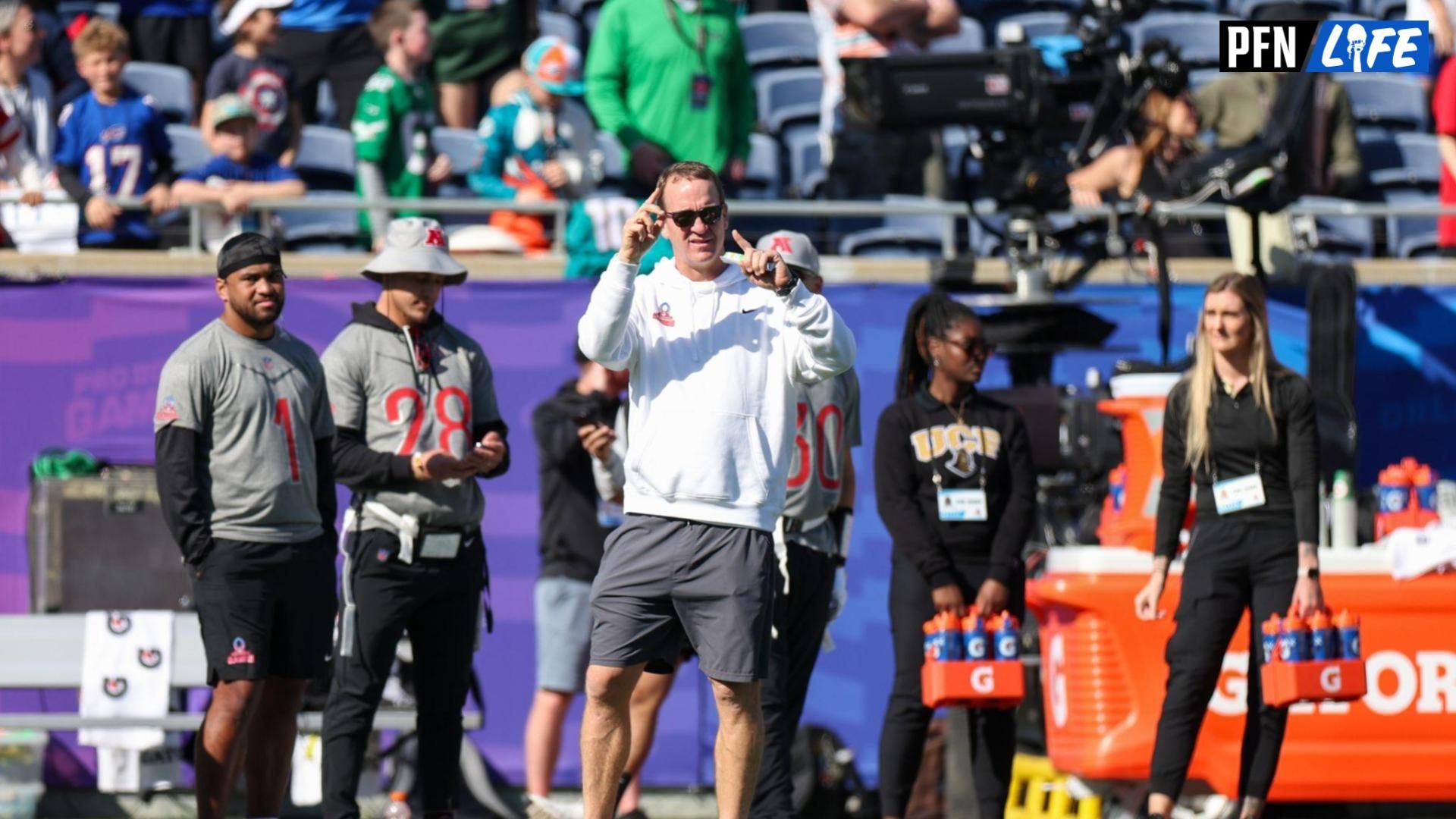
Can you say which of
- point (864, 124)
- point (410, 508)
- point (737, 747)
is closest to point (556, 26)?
point (864, 124)

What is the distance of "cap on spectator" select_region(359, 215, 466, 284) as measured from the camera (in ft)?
22.9

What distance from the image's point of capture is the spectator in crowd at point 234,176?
9562mm

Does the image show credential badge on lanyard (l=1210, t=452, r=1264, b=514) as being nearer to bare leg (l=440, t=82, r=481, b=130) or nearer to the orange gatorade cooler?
the orange gatorade cooler

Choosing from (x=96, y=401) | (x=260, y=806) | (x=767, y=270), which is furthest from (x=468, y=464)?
(x=96, y=401)

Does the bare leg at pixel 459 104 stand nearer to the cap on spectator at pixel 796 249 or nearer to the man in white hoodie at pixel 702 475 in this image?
the cap on spectator at pixel 796 249

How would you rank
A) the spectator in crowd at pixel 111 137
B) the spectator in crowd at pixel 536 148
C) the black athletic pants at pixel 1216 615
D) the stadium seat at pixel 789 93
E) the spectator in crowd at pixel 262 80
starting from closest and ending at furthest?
1. the black athletic pants at pixel 1216 615
2. the spectator in crowd at pixel 111 137
3. the spectator in crowd at pixel 536 148
4. the spectator in crowd at pixel 262 80
5. the stadium seat at pixel 789 93

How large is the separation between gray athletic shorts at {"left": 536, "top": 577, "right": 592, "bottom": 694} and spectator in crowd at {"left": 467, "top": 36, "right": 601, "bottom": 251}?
6.72 ft

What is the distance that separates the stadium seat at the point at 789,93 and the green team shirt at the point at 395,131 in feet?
7.11

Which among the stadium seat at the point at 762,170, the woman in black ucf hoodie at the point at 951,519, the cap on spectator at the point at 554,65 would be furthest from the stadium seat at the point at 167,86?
the woman in black ucf hoodie at the point at 951,519

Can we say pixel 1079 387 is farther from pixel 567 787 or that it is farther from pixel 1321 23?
pixel 567 787

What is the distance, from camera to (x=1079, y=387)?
9.03m

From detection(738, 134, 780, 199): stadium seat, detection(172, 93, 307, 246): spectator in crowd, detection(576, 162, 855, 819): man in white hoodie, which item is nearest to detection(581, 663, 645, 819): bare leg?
detection(576, 162, 855, 819): man in white hoodie

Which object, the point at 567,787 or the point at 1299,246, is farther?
the point at 1299,246

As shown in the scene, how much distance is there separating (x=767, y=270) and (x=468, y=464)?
167 centimetres
